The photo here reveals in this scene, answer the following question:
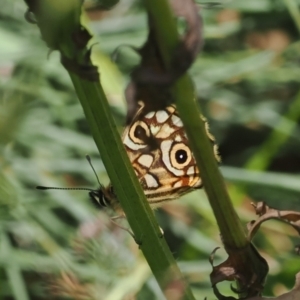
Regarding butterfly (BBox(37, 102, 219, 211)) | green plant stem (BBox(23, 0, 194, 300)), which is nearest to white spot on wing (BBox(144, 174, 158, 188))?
butterfly (BBox(37, 102, 219, 211))

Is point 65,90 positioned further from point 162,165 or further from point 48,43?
point 48,43

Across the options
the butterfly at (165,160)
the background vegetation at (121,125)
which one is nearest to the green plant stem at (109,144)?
the butterfly at (165,160)

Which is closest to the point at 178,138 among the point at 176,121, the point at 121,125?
the point at 176,121

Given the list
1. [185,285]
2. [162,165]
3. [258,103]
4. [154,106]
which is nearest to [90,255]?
[162,165]

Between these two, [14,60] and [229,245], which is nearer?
[229,245]

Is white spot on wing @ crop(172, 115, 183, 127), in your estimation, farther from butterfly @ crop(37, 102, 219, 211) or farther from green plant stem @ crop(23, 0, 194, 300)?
green plant stem @ crop(23, 0, 194, 300)

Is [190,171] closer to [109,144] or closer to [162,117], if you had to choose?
[162,117]

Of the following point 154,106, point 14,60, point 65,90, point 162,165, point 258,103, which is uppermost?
point 154,106
